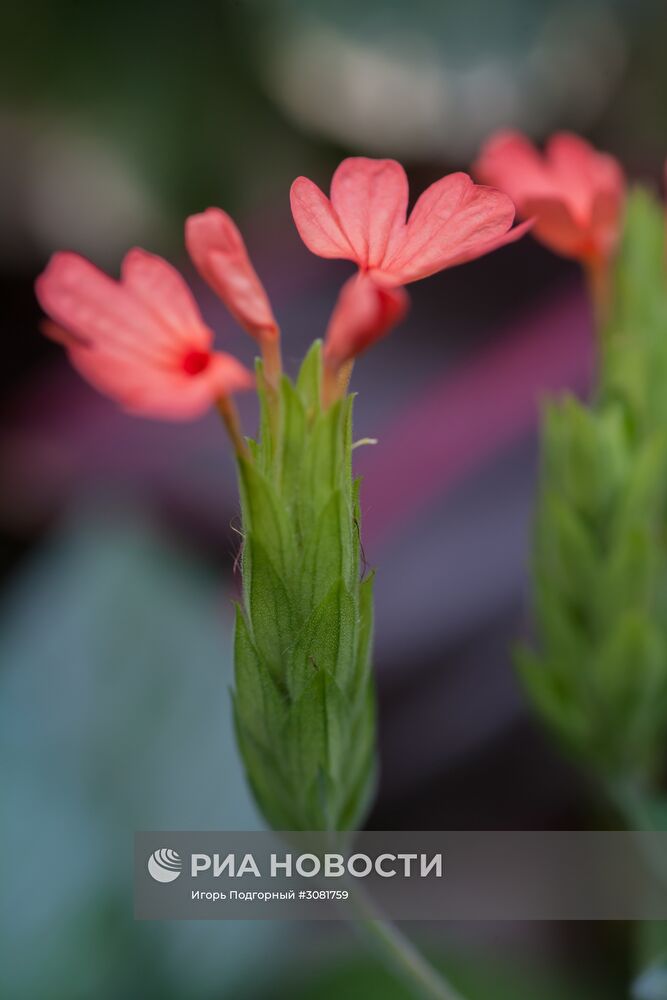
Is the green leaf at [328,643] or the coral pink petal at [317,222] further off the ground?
the coral pink petal at [317,222]

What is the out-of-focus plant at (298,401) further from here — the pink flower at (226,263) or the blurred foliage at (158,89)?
the blurred foliage at (158,89)

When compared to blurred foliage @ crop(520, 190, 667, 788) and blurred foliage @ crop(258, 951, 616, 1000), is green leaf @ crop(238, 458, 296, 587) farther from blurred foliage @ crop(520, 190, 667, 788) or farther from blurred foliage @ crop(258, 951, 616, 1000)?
blurred foliage @ crop(258, 951, 616, 1000)

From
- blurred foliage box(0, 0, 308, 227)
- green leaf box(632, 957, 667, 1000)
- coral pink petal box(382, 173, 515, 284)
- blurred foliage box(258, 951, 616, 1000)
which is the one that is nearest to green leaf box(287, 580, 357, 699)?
coral pink petal box(382, 173, 515, 284)

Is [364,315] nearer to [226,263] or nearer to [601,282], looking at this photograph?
[226,263]

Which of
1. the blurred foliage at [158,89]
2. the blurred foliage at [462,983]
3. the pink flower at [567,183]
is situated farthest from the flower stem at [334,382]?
the blurred foliage at [158,89]

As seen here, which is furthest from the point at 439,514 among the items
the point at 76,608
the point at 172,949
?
the point at 172,949
